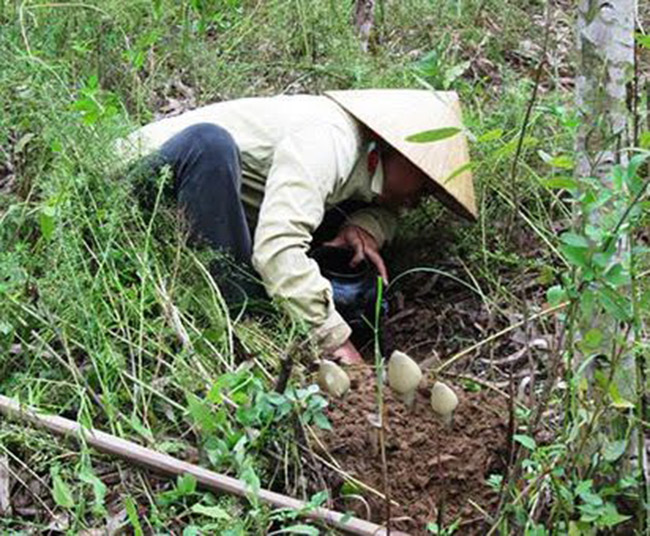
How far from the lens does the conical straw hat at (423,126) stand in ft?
12.3

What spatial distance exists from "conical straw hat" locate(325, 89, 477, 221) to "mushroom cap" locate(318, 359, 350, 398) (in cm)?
99

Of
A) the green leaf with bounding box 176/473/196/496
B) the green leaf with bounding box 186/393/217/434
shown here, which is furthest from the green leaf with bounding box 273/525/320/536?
the green leaf with bounding box 186/393/217/434

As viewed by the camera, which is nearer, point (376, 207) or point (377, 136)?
point (377, 136)

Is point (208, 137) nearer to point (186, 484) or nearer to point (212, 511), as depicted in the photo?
point (186, 484)

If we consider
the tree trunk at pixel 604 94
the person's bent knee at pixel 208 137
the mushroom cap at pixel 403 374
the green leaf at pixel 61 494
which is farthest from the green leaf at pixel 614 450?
the person's bent knee at pixel 208 137

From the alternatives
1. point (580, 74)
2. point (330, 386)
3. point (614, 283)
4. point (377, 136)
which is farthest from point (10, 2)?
point (614, 283)

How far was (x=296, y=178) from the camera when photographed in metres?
3.56

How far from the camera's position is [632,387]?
8.06 ft

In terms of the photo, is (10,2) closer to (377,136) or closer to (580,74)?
(377,136)

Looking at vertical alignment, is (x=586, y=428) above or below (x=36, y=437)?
above

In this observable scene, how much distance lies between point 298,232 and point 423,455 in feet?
3.03

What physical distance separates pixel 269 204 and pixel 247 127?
414mm

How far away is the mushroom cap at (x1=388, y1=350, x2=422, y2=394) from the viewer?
9.36 ft

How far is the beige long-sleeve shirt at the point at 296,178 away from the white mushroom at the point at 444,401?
2.01 ft
